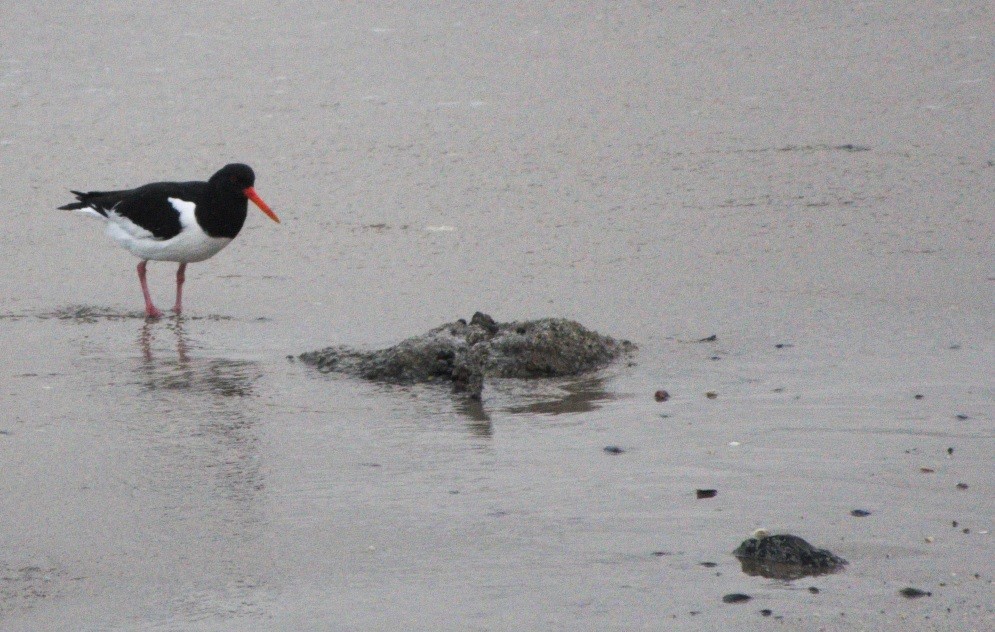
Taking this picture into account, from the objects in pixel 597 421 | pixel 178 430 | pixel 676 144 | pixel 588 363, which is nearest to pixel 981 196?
pixel 676 144

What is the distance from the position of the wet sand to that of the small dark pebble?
3 cm

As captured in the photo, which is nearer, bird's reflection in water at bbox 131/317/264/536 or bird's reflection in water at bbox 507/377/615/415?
bird's reflection in water at bbox 131/317/264/536

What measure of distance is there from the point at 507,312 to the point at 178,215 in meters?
2.00

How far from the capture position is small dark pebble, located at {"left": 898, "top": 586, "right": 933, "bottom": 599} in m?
3.39

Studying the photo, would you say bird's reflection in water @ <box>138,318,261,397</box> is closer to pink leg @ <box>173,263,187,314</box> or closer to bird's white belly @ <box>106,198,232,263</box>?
pink leg @ <box>173,263,187,314</box>

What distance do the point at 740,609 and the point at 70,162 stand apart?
6.88m

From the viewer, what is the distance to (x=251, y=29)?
1186 centimetres

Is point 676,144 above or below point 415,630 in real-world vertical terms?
above

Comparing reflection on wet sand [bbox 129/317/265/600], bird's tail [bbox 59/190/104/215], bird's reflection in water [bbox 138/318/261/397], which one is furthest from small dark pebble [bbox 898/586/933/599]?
bird's tail [bbox 59/190/104/215]

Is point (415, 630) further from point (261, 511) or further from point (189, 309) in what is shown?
point (189, 309)

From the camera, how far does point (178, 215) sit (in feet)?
24.2

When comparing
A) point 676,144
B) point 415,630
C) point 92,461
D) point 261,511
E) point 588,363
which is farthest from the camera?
point 676,144

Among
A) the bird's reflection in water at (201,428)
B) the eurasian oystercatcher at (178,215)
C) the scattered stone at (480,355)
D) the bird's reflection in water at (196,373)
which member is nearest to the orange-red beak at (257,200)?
the eurasian oystercatcher at (178,215)

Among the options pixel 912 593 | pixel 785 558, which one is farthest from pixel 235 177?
pixel 912 593
